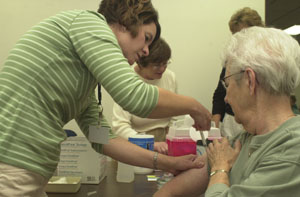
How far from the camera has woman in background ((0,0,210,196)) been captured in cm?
95

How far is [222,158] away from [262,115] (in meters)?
0.24

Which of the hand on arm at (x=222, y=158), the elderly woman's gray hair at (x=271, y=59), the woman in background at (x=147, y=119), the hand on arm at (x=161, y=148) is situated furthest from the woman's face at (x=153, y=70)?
the elderly woman's gray hair at (x=271, y=59)

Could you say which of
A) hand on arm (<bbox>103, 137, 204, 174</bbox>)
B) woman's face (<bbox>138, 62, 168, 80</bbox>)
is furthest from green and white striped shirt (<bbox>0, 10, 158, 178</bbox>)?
woman's face (<bbox>138, 62, 168, 80</bbox>)

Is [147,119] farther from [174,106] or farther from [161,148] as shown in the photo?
[174,106]

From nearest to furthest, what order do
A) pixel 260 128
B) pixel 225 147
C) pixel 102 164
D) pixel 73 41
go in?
pixel 73 41
pixel 260 128
pixel 225 147
pixel 102 164

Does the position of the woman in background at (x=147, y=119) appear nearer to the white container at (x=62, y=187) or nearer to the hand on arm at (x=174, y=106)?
the white container at (x=62, y=187)

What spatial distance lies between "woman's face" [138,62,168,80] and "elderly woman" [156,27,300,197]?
4.41 ft

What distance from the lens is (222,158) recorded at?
1185mm

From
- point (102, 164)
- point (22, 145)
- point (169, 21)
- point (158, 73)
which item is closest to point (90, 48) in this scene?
point (22, 145)

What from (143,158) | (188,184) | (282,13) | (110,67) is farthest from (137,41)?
(282,13)

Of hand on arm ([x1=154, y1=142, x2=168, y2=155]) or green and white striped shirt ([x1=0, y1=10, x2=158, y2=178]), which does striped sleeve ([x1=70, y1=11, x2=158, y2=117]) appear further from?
hand on arm ([x1=154, y1=142, x2=168, y2=155])

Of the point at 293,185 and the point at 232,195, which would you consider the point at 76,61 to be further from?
the point at 293,185

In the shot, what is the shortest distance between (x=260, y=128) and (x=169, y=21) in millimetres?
2685

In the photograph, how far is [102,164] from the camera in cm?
157
